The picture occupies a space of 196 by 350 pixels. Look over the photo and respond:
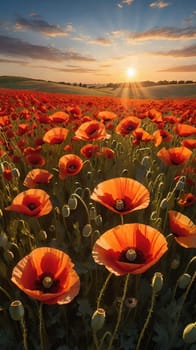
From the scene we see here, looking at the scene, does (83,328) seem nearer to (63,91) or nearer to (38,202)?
(38,202)

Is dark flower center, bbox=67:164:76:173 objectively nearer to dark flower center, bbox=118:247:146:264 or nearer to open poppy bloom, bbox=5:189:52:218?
open poppy bloom, bbox=5:189:52:218

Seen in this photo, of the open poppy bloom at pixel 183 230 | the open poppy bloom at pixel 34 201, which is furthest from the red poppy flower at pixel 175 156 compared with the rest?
the open poppy bloom at pixel 34 201

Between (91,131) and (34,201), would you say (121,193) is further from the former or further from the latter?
(91,131)

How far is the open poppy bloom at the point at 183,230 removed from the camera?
5.18 feet

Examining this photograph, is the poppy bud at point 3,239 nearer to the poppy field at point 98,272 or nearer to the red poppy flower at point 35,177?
the poppy field at point 98,272

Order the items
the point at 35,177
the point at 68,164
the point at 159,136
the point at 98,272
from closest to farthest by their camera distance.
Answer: the point at 98,272 → the point at 35,177 → the point at 68,164 → the point at 159,136

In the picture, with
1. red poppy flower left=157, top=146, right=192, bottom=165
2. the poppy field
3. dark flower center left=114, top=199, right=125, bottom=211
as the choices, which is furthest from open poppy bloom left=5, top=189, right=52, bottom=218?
red poppy flower left=157, top=146, right=192, bottom=165

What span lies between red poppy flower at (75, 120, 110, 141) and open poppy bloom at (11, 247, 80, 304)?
62.8 inches

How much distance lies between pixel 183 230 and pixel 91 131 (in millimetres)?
1509

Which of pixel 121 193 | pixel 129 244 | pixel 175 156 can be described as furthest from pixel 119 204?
pixel 175 156

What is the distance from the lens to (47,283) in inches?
49.3

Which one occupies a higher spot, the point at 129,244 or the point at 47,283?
the point at 129,244

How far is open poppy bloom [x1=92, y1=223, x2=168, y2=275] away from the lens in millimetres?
1248

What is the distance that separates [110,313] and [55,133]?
166 cm
